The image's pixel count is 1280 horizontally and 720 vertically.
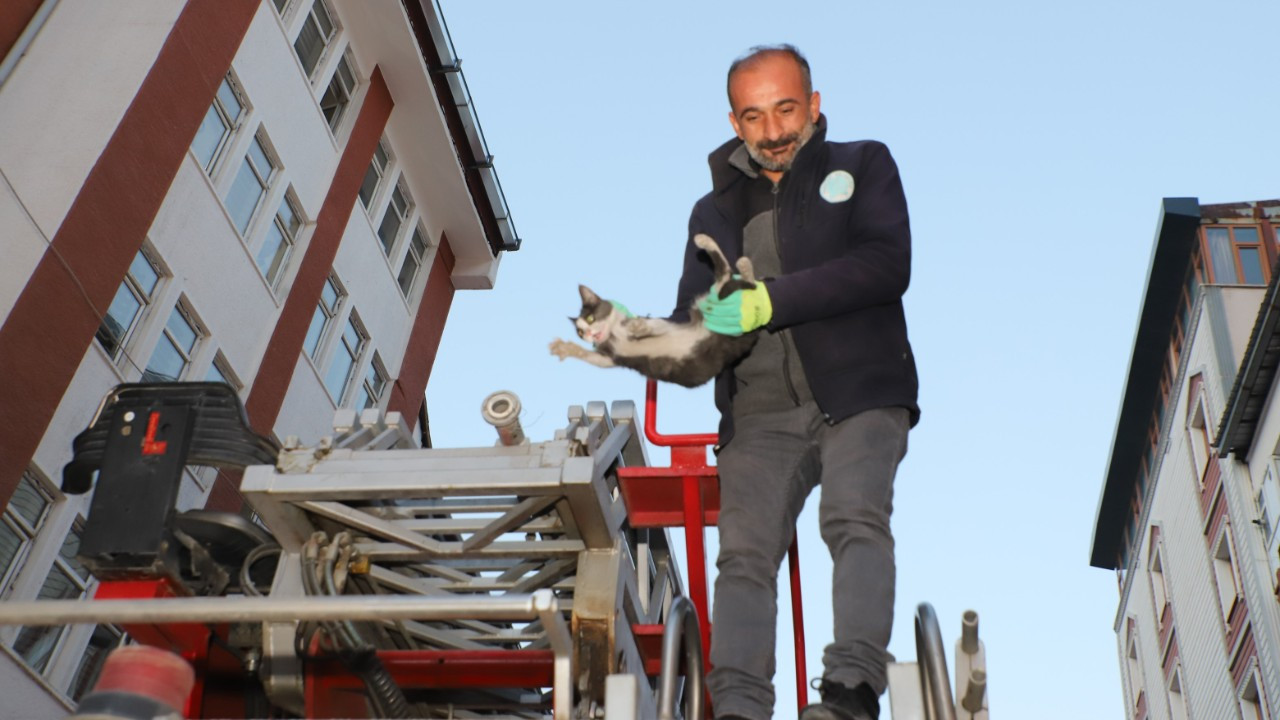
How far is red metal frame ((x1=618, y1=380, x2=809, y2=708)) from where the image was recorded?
5.95m

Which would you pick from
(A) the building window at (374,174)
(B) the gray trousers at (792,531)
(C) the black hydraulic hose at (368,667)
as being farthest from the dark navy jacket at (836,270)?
(A) the building window at (374,174)

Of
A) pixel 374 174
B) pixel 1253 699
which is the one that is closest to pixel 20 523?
pixel 374 174

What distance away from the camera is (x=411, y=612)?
11.6 ft

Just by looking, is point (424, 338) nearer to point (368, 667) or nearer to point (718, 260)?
point (368, 667)

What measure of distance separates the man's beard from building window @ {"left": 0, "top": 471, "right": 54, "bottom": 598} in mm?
10717

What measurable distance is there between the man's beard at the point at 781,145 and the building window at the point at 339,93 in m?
17.3

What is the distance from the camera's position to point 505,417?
618 centimetres

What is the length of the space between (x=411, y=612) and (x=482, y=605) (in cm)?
19

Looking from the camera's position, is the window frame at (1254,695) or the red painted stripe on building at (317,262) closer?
the red painted stripe on building at (317,262)

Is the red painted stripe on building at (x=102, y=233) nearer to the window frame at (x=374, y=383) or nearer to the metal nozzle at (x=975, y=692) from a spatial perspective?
the window frame at (x=374, y=383)

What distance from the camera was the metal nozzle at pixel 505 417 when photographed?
6.18 metres

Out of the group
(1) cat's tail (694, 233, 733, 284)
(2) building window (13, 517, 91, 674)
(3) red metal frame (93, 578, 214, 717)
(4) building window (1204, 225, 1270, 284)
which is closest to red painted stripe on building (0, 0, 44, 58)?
(2) building window (13, 517, 91, 674)

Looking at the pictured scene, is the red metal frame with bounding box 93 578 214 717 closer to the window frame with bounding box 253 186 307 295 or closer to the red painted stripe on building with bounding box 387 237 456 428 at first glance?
the window frame with bounding box 253 186 307 295

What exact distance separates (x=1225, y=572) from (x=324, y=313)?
20.4m
